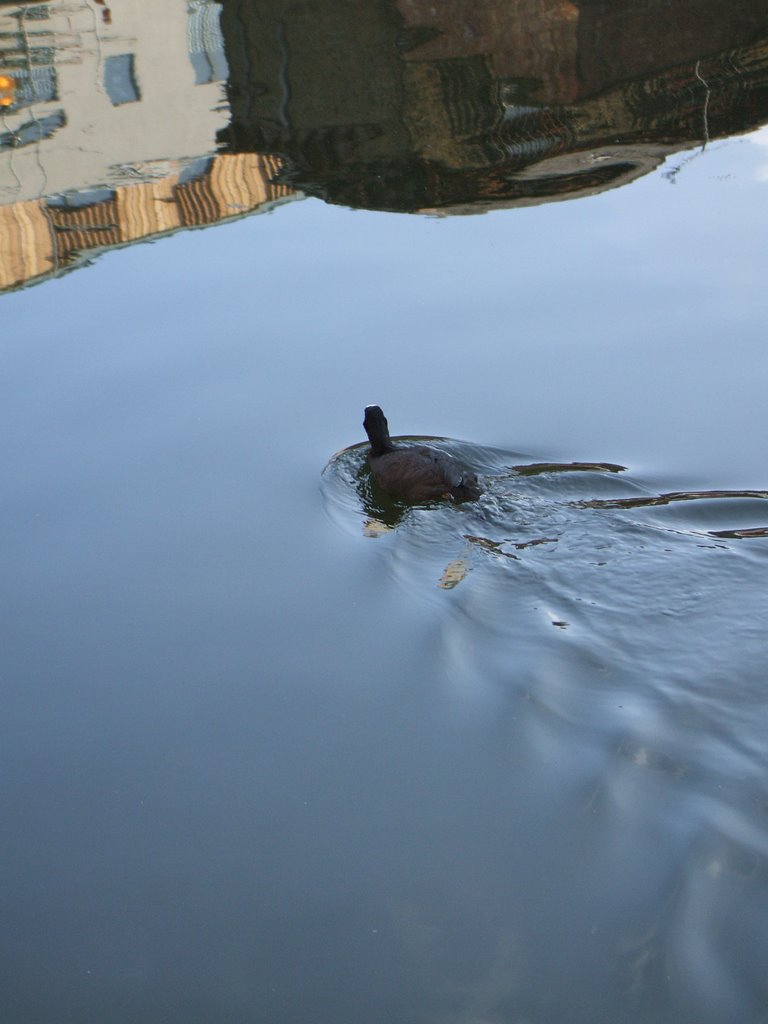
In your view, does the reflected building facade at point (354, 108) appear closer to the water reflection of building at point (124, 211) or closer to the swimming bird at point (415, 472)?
the water reflection of building at point (124, 211)

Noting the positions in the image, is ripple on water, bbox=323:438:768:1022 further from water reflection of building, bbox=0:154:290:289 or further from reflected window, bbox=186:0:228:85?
reflected window, bbox=186:0:228:85

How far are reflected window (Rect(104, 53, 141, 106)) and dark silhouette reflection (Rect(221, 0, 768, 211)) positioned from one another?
141 centimetres

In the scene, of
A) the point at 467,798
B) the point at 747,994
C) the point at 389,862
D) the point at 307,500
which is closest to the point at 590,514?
the point at 307,500

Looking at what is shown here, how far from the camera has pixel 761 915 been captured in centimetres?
471

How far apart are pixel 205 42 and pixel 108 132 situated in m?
3.51

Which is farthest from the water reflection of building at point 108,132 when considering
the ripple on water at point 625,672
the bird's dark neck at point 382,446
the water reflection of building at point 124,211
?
the ripple on water at point 625,672

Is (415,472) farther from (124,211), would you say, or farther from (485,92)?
(485,92)

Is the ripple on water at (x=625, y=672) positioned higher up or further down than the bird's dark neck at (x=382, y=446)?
further down

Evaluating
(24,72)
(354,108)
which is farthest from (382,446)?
(24,72)

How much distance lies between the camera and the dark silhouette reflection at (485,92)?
13.3 meters

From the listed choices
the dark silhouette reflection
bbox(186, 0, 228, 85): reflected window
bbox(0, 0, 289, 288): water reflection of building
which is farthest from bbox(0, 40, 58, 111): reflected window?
the dark silhouette reflection

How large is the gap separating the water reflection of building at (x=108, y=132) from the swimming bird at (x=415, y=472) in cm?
543

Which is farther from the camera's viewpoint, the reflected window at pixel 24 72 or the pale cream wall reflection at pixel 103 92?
the reflected window at pixel 24 72

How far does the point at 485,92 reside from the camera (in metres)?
15.4
